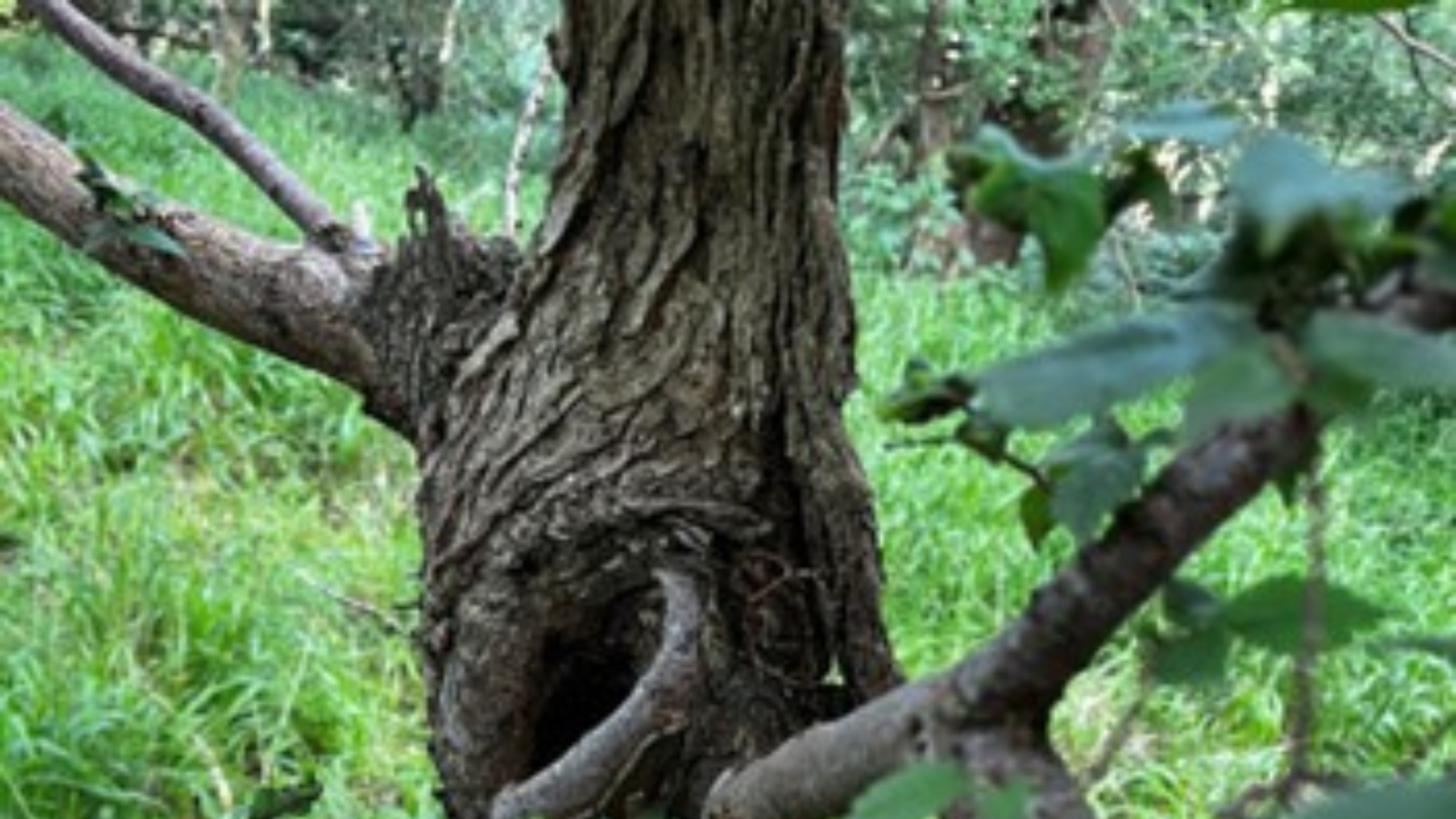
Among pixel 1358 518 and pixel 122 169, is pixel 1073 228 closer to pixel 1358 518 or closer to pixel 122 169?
pixel 1358 518

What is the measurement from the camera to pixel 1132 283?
2076 mm

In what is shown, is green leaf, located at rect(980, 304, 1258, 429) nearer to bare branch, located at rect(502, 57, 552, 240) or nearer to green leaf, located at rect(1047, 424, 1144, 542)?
A: green leaf, located at rect(1047, 424, 1144, 542)

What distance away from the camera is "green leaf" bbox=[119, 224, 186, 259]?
1.29 m

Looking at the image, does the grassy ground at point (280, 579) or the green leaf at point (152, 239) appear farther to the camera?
the grassy ground at point (280, 579)

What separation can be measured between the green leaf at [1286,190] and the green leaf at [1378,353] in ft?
0.07

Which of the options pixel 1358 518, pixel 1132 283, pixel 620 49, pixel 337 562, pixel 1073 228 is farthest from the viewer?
pixel 1358 518

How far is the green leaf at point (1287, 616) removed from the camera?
0.50 meters

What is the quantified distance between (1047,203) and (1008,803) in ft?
0.52

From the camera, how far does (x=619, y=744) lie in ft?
3.02

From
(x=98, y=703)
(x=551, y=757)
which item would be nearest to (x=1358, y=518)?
(x=98, y=703)

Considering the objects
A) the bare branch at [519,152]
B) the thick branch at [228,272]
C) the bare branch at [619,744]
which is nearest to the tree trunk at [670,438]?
the bare branch at [619,744]

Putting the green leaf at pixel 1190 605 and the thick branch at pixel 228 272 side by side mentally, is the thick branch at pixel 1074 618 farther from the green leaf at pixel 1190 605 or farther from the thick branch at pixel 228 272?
the thick branch at pixel 228 272

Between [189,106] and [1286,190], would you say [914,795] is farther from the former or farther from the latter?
[189,106]

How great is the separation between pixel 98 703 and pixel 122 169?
2.63 meters
